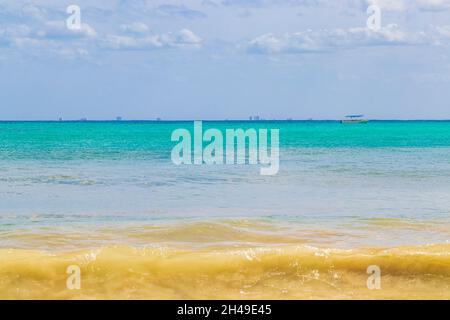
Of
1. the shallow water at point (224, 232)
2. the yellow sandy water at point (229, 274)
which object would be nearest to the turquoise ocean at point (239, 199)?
the shallow water at point (224, 232)

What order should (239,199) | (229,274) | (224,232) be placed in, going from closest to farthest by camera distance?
(229,274) → (224,232) → (239,199)

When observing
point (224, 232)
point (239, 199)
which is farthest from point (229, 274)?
point (239, 199)

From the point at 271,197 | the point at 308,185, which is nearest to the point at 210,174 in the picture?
the point at 308,185

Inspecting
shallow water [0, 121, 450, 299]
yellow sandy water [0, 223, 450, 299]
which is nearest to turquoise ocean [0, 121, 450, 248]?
shallow water [0, 121, 450, 299]

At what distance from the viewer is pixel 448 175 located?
2570 centimetres

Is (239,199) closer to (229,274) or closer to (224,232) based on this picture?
(224,232)

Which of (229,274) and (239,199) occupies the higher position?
(239,199)

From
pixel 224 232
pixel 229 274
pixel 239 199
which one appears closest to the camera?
pixel 229 274

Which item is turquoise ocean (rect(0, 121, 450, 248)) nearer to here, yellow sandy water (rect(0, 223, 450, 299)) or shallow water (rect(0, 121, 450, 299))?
shallow water (rect(0, 121, 450, 299))

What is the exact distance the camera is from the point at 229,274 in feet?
29.7

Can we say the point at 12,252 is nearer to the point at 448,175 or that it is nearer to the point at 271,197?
the point at 271,197

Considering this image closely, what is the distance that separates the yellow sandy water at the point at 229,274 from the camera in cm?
843

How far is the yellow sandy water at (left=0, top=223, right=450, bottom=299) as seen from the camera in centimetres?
843
